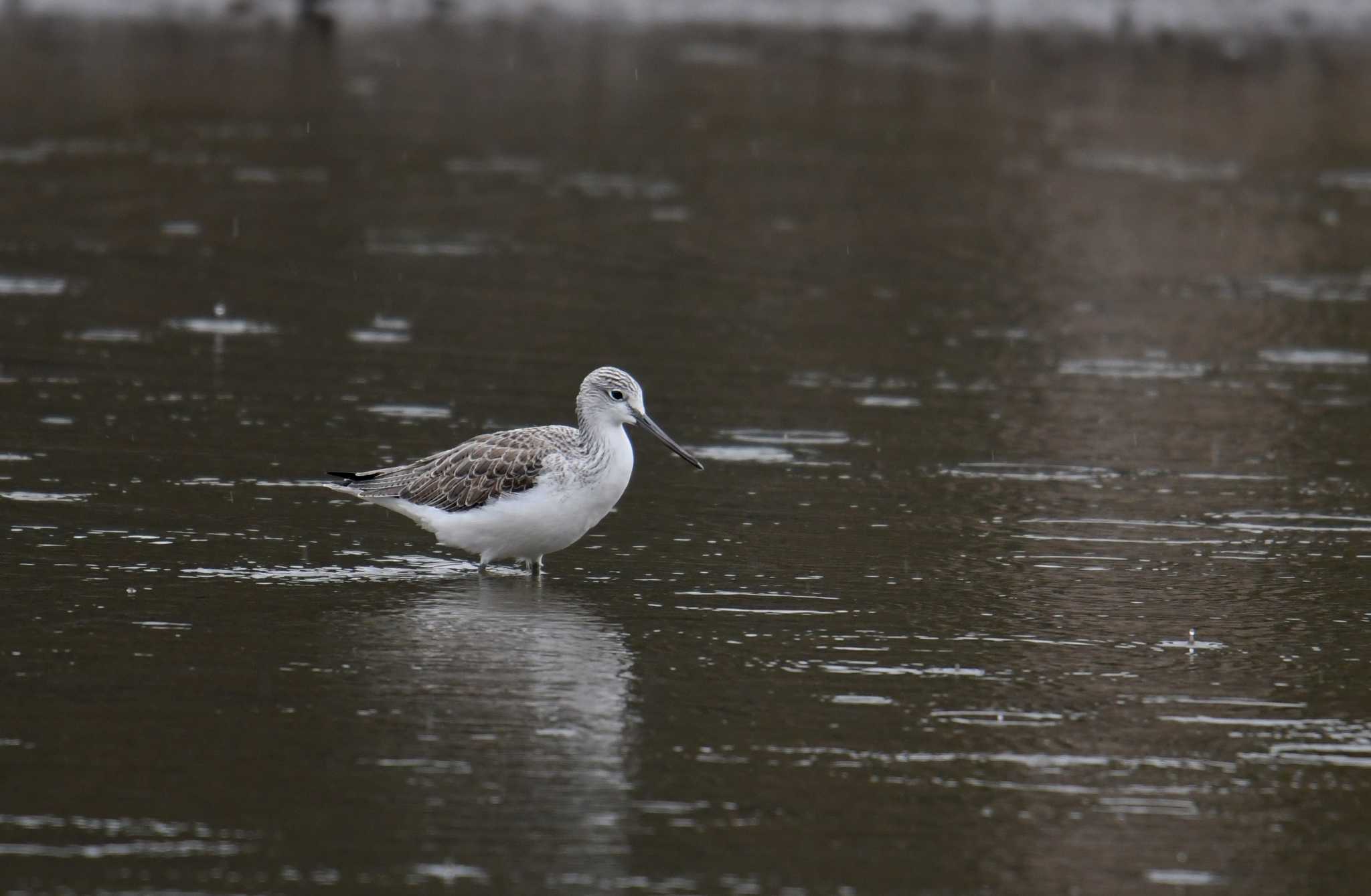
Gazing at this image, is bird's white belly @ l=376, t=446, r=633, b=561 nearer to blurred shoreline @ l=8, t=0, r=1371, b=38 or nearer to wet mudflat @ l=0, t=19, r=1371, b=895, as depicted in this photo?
wet mudflat @ l=0, t=19, r=1371, b=895

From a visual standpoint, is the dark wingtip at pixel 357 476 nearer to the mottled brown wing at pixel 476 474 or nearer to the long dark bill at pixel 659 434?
the mottled brown wing at pixel 476 474

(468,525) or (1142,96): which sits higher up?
(1142,96)

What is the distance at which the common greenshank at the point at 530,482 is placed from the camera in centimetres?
1166

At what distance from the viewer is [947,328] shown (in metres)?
19.8

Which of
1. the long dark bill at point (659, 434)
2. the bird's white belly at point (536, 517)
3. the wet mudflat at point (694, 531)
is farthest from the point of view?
the long dark bill at point (659, 434)

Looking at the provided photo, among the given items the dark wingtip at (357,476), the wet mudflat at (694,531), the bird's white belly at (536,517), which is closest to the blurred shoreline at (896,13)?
the wet mudflat at (694,531)

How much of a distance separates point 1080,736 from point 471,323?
10.6 m

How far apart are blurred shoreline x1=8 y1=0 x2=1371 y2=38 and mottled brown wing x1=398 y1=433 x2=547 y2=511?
39.2m

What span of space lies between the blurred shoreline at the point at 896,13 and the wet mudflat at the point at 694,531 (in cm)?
2067

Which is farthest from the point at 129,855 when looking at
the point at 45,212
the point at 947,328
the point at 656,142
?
the point at 656,142

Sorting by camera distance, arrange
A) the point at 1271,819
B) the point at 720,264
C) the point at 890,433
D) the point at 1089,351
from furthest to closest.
Answer: 1. the point at 720,264
2. the point at 1089,351
3. the point at 890,433
4. the point at 1271,819

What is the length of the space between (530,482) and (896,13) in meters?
45.5

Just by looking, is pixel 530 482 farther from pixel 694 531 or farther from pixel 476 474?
pixel 694 531

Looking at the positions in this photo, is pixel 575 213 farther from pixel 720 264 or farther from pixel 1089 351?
pixel 1089 351
